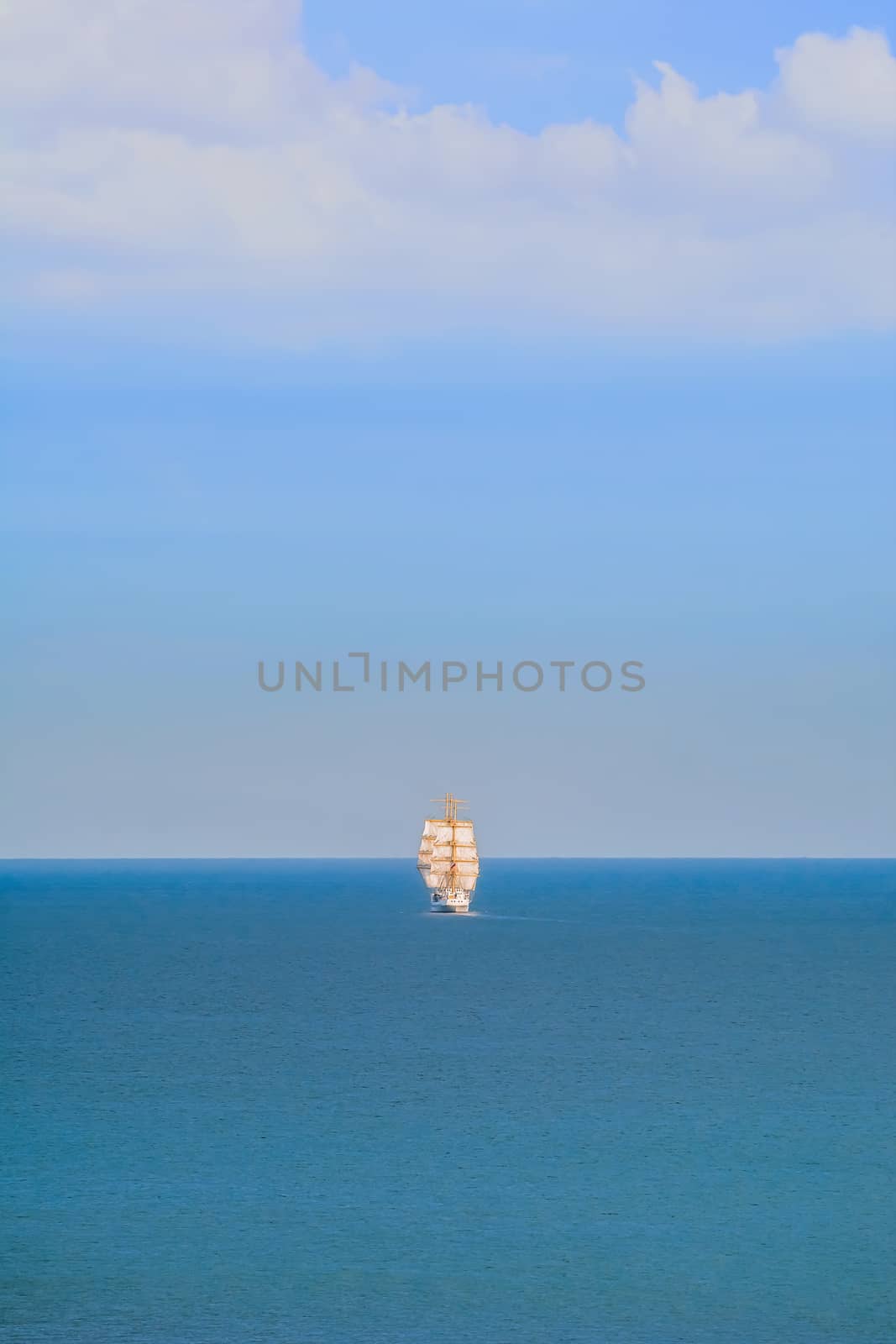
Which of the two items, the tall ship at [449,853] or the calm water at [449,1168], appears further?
→ the tall ship at [449,853]

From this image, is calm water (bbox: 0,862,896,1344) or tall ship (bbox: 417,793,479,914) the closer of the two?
calm water (bbox: 0,862,896,1344)

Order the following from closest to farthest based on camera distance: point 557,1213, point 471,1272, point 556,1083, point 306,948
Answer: point 471,1272 < point 557,1213 < point 556,1083 < point 306,948

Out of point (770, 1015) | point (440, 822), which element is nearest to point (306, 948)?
point (440, 822)

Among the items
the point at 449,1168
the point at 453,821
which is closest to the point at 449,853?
the point at 453,821

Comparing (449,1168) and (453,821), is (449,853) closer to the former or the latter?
(453,821)

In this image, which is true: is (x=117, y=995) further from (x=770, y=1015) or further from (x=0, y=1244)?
(x=0, y=1244)
